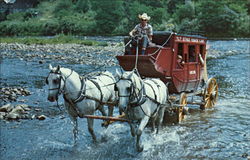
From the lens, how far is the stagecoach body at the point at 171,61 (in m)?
8.52

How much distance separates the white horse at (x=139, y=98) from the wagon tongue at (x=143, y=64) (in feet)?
2.28

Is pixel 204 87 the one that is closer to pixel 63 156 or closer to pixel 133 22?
pixel 63 156

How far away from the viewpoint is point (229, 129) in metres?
A: 9.32

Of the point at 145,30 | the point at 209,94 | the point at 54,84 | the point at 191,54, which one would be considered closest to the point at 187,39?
the point at 191,54

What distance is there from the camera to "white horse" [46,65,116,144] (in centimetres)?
662

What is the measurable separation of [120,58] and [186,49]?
2402 millimetres

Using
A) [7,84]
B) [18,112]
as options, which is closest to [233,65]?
[7,84]

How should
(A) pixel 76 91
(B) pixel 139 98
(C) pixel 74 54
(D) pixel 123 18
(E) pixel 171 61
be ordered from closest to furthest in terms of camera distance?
(B) pixel 139 98
(A) pixel 76 91
(E) pixel 171 61
(C) pixel 74 54
(D) pixel 123 18

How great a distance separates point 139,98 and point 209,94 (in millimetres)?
5776

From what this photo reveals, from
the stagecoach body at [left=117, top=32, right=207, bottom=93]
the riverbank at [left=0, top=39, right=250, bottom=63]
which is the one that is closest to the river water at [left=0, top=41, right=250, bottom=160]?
the stagecoach body at [left=117, top=32, right=207, bottom=93]

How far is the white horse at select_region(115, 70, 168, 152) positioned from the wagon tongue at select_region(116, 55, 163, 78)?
695 millimetres

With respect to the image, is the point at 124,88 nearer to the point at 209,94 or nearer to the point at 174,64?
the point at 174,64

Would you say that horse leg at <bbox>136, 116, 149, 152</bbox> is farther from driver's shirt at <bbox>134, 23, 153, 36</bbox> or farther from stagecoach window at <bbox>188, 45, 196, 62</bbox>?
stagecoach window at <bbox>188, 45, 196, 62</bbox>

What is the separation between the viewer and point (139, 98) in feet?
21.5
